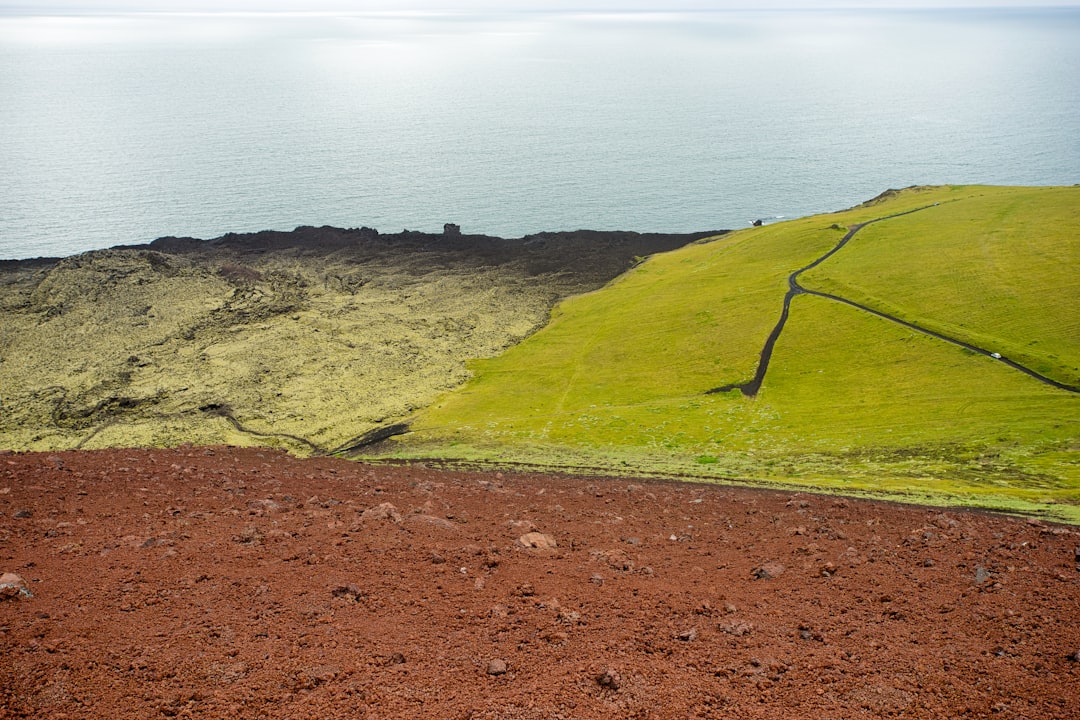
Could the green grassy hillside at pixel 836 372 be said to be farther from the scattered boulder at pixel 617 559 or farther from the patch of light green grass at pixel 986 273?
the scattered boulder at pixel 617 559

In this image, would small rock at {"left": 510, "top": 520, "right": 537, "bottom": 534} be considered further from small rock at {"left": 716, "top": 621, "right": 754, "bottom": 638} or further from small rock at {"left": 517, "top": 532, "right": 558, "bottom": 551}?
small rock at {"left": 716, "top": 621, "right": 754, "bottom": 638}

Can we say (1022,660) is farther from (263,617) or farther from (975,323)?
(975,323)

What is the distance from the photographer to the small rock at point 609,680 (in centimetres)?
1352

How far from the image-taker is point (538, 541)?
2012 cm

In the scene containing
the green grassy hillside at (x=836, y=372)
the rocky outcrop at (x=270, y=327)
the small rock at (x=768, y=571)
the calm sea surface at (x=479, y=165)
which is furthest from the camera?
the calm sea surface at (x=479, y=165)

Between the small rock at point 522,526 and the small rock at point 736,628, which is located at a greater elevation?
the small rock at point 522,526

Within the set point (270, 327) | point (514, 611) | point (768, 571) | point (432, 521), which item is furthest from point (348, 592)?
point (270, 327)

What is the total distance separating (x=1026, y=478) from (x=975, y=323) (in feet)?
66.5

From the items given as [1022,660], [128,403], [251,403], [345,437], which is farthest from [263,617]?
[128,403]

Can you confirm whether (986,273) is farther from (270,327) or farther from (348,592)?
(270,327)

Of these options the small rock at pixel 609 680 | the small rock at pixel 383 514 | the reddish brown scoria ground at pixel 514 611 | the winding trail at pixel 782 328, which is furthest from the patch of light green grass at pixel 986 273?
the small rock at pixel 609 680

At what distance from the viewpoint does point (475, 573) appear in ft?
57.7

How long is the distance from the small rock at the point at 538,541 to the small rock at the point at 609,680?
6116 mm

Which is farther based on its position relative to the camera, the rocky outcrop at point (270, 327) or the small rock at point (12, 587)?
the rocky outcrop at point (270, 327)
